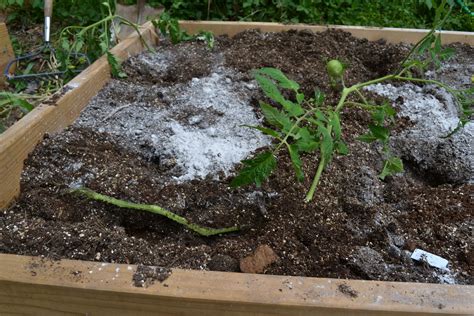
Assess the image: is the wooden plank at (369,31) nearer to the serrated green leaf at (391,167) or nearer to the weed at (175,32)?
the weed at (175,32)

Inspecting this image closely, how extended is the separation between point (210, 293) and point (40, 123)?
1022 millimetres

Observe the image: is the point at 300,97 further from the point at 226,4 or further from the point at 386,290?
the point at 226,4

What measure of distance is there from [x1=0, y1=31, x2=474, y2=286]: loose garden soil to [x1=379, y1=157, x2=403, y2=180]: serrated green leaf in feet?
0.14

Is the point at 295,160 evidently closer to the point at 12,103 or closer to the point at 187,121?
the point at 187,121

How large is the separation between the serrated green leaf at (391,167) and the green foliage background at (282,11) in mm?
1684

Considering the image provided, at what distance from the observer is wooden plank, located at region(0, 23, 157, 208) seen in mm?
1518

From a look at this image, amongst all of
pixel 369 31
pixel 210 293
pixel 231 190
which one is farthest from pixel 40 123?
pixel 369 31

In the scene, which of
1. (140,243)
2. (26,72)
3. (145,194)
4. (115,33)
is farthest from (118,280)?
(26,72)

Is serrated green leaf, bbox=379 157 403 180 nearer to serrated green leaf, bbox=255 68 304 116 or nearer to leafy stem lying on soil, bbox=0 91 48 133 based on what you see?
serrated green leaf, bbox=255 68 304 116

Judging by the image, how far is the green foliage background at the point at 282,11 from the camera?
3229 mm

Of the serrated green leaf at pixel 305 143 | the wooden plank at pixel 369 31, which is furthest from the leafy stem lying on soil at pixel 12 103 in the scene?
the serrated green leaf at pixel 305 143

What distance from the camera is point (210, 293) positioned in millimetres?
1074

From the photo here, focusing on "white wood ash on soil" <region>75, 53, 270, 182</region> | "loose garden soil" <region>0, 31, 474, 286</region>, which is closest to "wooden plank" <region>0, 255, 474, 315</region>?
"loose garden soil" <region>0, 31, 474, 286</region>

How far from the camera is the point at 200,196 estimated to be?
1.55 meters
